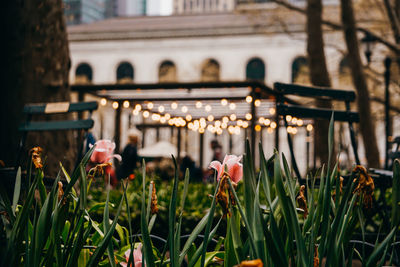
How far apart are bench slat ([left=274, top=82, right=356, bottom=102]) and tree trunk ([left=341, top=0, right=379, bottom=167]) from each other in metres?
7.82

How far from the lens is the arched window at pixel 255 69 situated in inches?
1789

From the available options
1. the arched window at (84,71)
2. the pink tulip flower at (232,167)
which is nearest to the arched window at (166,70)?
the arched window at (84,71)

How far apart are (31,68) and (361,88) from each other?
8506 mm

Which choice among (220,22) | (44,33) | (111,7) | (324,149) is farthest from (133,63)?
(111,7)

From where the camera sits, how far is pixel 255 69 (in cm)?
4578

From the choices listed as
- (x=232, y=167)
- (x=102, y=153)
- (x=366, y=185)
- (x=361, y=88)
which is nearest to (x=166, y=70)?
(x=361, y=88)

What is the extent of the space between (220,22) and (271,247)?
48123mm

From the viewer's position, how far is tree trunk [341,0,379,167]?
11.6 metres

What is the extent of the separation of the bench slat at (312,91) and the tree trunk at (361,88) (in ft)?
25.7

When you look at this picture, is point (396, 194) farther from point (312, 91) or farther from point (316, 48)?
point (316, 48)

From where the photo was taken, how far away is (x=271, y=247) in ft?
4.22

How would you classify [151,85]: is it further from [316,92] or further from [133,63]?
[133,63]

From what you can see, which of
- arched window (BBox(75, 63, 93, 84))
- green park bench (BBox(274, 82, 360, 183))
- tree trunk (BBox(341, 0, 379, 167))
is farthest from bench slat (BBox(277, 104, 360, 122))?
arched window (BBox(75, 63, 93, 84))

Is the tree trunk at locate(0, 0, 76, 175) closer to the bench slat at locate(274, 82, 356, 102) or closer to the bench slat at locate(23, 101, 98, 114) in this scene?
the bench slat at locate(23, 101, 98, 114)
